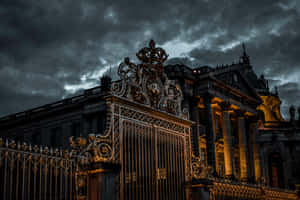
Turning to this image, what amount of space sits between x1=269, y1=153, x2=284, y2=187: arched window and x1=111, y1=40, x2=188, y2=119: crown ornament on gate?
33781 mm

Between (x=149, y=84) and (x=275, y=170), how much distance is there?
117 ft

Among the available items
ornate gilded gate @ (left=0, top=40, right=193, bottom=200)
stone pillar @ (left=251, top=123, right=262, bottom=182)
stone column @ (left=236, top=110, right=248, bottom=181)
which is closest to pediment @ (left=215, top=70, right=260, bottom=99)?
stone column @ (left=236, top=110, right=248, bottom=181)

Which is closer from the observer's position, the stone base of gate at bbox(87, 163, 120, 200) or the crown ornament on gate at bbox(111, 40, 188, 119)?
the stone base of gate at bbox(87, 163, 120, 200)

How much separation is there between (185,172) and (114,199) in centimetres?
281

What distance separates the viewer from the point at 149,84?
9648 mm

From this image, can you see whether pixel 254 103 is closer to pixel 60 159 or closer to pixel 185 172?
pixel 185 172

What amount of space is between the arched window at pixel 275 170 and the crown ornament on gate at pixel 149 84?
111 feet

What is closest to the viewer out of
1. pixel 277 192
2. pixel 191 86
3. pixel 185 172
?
pixel 185 172

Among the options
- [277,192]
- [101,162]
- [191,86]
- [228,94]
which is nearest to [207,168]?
[101,162]

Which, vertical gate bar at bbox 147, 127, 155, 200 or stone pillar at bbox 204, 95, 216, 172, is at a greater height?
stone pillar at bbox 204, 95, 216, 172

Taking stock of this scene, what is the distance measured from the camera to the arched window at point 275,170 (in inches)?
1636

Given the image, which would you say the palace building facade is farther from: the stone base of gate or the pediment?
the pediment

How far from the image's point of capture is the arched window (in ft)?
136

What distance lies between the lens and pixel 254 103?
40344 mm
